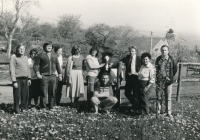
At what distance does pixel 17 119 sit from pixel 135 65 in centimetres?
336

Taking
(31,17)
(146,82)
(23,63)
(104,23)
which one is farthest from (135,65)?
(104,23)

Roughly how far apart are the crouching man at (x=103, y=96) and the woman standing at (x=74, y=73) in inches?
22.4

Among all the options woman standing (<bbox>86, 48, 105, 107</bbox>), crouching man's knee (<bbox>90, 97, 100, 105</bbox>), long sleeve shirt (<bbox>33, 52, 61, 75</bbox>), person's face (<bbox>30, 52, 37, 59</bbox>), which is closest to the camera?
crouching man's knee (<bbox>90, 97, 100, 105</bbox>)

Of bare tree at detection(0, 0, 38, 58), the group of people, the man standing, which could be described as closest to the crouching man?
the group of people

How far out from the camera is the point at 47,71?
24.1ft

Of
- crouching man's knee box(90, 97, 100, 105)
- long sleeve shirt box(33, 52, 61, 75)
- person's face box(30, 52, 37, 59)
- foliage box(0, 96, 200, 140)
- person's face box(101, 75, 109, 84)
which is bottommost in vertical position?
foliage box(0, 96, 200, 140)

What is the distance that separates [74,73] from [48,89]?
0.84 metres

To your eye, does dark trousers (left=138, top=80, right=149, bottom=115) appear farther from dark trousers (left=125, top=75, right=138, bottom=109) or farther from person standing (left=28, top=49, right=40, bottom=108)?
person standing (left=28, top=49, right=40, bottom=108)

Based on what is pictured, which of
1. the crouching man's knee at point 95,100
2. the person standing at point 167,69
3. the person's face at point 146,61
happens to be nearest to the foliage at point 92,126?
the crouching man's knee at point 95,100

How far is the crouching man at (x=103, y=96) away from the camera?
7258mm

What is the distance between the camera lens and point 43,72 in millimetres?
7359

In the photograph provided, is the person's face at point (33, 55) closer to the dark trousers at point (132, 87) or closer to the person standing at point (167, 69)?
the dark trousers at point (132, 87)

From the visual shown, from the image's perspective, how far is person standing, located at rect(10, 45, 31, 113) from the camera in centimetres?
693

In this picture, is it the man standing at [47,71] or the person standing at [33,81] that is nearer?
the man standing at [47,71]
